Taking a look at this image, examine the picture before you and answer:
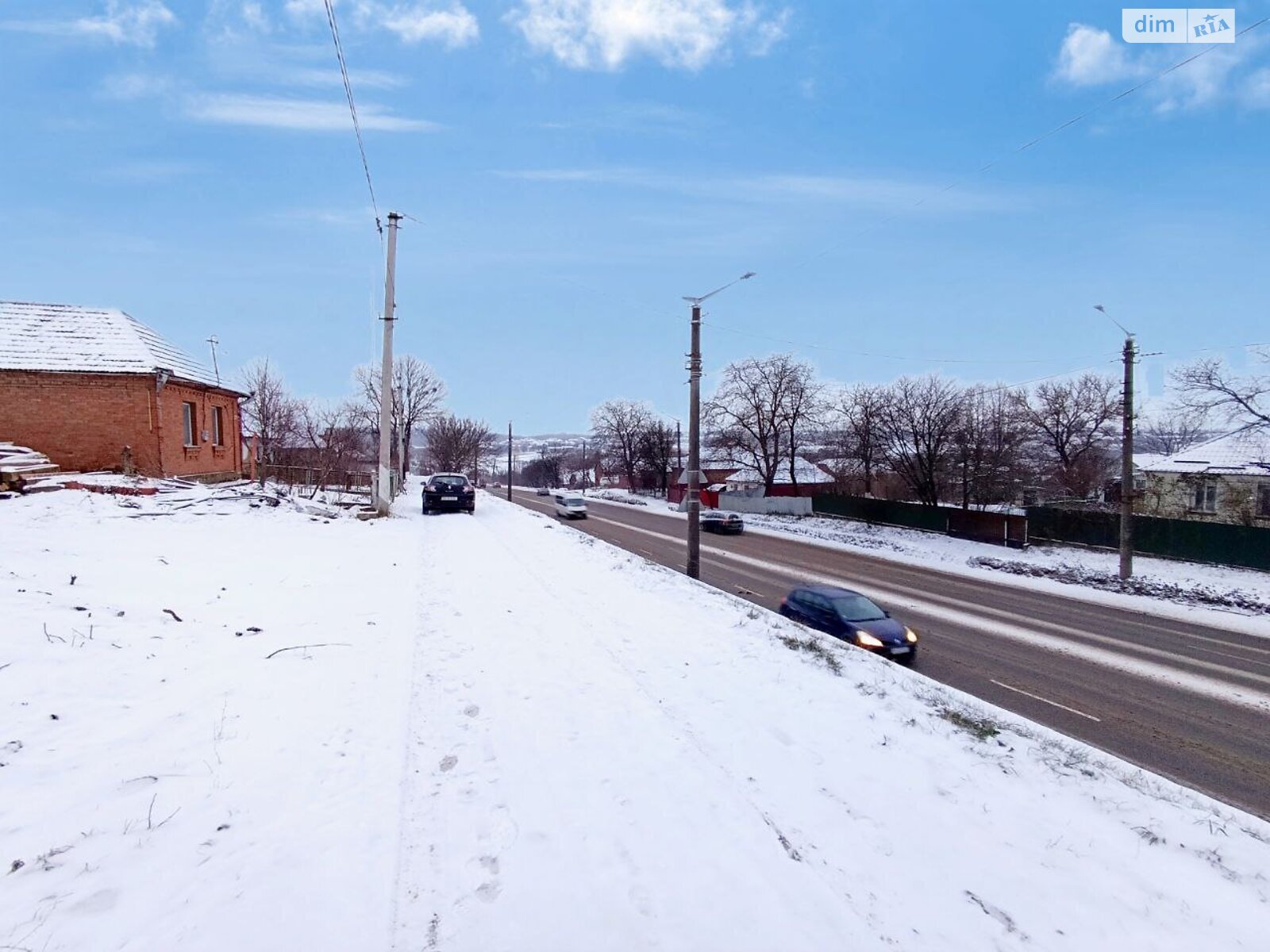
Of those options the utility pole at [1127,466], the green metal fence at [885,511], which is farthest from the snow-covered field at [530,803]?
the green metal fence at [885,511]

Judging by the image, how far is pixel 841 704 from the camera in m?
6.60

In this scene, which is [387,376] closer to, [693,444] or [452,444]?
[693,444]

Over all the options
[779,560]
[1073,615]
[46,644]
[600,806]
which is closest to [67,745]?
Answer: [46,644]

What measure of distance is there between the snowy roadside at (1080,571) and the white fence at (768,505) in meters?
7.90

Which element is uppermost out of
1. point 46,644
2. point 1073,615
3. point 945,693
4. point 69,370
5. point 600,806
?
point 69,370

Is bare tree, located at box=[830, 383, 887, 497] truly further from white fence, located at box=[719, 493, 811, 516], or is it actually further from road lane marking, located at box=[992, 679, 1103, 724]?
road lane marking, located at box=[992, 679, 1103, 724]

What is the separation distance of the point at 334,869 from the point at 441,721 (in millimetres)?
2085

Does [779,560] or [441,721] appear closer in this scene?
[441,721]

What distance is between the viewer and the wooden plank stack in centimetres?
A: 1394

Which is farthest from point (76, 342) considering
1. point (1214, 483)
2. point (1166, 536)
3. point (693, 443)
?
point (1214, 483)

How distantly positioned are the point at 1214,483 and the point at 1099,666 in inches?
1091

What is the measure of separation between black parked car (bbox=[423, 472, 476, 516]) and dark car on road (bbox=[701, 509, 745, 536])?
1425cm

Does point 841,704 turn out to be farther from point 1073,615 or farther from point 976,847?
point 1073,615

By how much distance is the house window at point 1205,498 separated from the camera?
30.3 m
